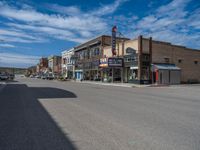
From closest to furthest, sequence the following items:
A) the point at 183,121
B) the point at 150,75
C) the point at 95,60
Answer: the point at 183,121 → the point at 150,75 → the point at 95,60

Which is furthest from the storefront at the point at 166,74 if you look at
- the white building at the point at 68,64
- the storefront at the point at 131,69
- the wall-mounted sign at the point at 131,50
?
the white building at the point at 68,64

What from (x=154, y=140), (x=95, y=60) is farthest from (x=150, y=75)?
(x=154, y=140)

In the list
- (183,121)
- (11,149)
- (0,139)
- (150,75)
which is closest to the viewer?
(11,149)

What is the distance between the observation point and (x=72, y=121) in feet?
26.6

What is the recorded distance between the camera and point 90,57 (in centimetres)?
5712

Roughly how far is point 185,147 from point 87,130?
113 inches

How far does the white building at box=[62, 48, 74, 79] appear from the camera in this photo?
238ft

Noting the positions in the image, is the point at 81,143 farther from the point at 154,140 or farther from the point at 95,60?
the point at 95,60

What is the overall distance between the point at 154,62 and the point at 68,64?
4242 centimetres

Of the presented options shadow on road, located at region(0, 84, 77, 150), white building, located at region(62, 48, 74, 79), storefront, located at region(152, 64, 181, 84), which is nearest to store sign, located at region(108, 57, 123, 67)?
storefront, located at region(152, 64, 181, 84)

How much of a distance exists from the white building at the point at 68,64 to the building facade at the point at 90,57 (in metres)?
5.06

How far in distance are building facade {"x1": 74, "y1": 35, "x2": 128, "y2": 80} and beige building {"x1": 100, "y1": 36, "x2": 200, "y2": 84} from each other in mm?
7825

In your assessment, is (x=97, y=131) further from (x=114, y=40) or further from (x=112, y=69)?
(x=112, y=69)

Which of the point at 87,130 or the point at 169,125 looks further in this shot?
the point at 169,125
